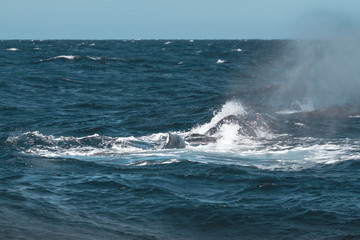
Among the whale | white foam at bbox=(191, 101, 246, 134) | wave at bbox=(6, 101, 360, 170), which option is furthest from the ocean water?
the whale

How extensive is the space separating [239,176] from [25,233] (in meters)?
6.19

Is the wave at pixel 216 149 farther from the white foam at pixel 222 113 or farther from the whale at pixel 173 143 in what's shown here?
the white foam at pixel 222 113

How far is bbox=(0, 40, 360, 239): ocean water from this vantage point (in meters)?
10.1

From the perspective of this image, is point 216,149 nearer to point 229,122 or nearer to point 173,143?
point 173,143

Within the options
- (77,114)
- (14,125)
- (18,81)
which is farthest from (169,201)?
(18,81)

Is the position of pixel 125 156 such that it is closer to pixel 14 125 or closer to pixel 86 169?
pixel 86 169

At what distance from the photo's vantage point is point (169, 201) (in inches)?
457

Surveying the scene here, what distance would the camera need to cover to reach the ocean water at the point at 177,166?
10086 millimetres

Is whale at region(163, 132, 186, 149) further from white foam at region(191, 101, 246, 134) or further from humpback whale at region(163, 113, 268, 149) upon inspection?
white foam at region(191, 101, 246, 134)

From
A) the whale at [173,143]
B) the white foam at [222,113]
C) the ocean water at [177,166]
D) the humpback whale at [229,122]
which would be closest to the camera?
the ocean water at [177,166]

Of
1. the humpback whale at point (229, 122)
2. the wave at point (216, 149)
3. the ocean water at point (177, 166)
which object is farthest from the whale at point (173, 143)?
the ocean water at point (177, 166)

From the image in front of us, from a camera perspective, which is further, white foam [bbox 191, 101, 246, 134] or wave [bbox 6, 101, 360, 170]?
white foam [bbox 191, 101, 246, 134]

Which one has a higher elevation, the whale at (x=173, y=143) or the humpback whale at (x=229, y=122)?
the humpback whale at (x=229, y=122)

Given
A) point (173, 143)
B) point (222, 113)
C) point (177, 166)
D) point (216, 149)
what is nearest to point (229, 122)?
point (216, 149)
